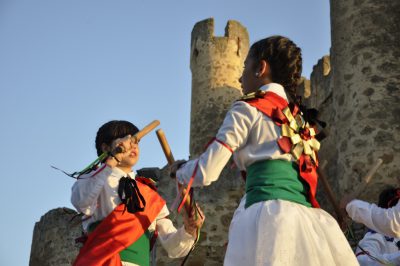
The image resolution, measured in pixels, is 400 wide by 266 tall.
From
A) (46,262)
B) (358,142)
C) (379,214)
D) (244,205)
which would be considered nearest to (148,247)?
(244,205)

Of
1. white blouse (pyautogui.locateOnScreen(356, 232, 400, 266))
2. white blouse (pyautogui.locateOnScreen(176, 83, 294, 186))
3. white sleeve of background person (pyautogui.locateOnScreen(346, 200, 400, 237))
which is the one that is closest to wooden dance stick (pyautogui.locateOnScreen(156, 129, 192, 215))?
white blouse (pyautogui.locateOnScreen(176, 83, 294, 186))

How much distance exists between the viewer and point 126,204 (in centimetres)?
418

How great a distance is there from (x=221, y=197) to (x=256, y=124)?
7554 millimetres

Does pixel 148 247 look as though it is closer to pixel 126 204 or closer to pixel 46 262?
pixel 126 204

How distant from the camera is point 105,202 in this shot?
4.22m

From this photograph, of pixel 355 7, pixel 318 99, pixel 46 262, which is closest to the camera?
pixel 355 7

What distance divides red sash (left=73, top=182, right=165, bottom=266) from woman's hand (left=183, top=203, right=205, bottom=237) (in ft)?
0.91

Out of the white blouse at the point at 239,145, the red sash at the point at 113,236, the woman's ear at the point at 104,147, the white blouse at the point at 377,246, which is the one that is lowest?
the white blouse at the point at 377,246

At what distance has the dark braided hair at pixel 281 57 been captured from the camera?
3621 millimetres

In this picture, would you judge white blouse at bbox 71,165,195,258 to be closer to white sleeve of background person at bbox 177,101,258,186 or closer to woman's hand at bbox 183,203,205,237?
woman's hand at bbox 183,203,205,237

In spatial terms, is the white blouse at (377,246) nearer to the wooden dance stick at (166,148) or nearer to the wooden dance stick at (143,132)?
the wooden dance stick at (166,148)

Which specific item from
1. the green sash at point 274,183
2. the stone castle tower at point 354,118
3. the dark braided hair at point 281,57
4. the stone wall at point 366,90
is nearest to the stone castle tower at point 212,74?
the stone castle tower at point 354,118

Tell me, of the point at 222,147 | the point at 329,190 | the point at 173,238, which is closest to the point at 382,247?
the point at 329,190

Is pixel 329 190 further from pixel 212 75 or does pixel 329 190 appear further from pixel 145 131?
pixel 212 75
